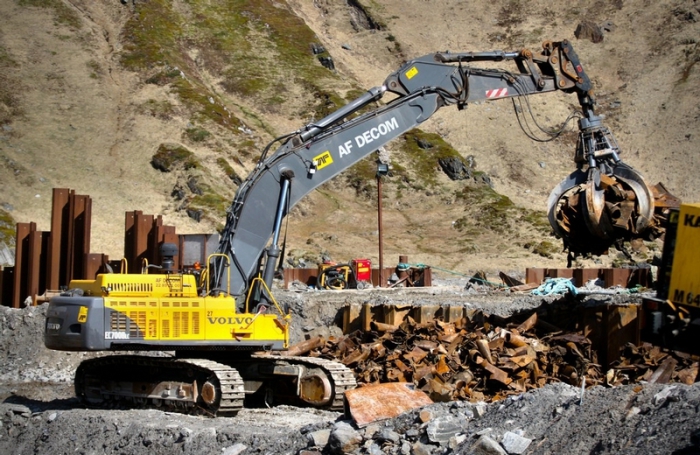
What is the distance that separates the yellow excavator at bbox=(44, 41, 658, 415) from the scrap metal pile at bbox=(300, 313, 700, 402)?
147 cm

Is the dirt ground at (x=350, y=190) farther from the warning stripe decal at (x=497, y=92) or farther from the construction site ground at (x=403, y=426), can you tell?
the warning stripe decal at (x=497, y=92)

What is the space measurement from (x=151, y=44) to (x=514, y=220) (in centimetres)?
2630

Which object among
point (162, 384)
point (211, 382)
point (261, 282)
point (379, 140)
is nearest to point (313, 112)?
point (379, 140)

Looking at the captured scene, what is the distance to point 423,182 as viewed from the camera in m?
53.6

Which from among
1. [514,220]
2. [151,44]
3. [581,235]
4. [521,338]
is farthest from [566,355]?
[151,44]

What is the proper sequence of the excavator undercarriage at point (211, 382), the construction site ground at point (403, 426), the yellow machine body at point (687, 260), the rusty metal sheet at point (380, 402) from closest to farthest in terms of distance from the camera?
1. the construction site ground at point (403, 426)
2. the rusty metal sheet at point (380, 402)
3. the yellow machine body at point (687, 260)
4. the excavator undercarriage at point (211, 382)

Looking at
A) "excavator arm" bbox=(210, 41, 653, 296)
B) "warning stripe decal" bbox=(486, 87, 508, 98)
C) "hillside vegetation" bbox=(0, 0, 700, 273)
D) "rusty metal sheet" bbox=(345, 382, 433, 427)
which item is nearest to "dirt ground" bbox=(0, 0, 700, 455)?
"hillside vegetation" bbox=(0, 0, 700, 273)

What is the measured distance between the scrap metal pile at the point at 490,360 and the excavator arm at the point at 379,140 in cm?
199

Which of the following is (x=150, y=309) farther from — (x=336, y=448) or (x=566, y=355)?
(x=566, y=355)

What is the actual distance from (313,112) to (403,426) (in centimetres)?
5113

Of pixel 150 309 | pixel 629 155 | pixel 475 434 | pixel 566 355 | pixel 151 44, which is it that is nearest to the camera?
pixel 475 434

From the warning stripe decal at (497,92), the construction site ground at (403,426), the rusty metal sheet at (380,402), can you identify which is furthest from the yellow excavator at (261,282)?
the rusty metal sheet at (380,402)

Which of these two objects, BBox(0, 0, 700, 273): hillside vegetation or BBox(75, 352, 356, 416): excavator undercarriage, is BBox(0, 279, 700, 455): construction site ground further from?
BBox(0, 0, 700, 273): hillside vegetation

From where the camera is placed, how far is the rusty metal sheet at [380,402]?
34.1 ft
